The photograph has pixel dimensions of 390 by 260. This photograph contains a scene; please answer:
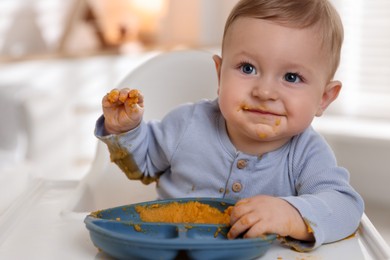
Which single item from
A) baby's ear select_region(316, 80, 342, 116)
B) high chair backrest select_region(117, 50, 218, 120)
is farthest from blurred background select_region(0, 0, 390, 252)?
baby's ear select_region(316, 80, 342, 116)

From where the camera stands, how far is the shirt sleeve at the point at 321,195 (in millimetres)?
783

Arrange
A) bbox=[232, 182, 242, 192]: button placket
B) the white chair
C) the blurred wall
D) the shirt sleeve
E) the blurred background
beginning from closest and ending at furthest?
the shirt sleeve → bbox=[232, 182, 242, 192]: button placket → the white chair → the blurred background → the blurred wall

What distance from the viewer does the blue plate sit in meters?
0.67

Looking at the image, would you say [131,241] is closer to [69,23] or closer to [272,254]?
[272,254]

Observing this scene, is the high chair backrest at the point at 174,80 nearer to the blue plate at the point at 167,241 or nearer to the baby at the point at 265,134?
the baby at the point at 265,134

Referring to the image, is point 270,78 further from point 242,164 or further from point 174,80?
point 174,80

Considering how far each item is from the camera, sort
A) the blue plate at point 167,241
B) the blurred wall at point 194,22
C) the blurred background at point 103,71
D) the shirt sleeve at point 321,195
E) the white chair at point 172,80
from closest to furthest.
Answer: the blue plate at point 167,241, the shirt sleeve at point 321,195, the white chair at point 172,80, the blurred background at point 103,71, the blurred wall at point 194,22

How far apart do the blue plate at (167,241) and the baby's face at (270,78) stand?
19 cm

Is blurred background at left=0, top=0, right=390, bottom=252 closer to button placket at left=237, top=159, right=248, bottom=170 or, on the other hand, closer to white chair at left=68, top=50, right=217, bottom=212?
white chair at left=68, top=50, right=217, bottom=212

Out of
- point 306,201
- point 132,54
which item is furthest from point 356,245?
point 132,54

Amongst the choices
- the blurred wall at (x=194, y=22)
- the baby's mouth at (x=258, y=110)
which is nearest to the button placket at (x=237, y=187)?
the baby's mouth at (x=258, y=110)

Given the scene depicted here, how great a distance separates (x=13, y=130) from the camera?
2250mm

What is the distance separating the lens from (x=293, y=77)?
88 cm

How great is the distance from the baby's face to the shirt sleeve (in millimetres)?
45
